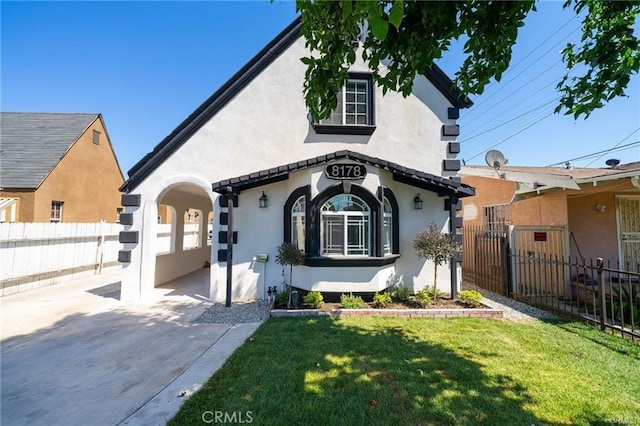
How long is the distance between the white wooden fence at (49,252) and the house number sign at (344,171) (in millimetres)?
10661

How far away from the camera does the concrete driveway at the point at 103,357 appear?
11.2ft

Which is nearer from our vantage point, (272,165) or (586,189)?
(586,189)

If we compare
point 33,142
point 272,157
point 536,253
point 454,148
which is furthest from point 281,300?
point 33,142

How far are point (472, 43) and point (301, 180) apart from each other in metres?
5.32

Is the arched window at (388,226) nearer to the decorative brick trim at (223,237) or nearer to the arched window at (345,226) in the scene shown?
the arched window at (345,226)

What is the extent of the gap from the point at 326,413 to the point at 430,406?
133cm

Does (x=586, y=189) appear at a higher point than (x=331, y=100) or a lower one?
lower

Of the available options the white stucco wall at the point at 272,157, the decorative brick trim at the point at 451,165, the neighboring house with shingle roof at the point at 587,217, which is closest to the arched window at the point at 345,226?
the white stucco wall at the point at 272,157

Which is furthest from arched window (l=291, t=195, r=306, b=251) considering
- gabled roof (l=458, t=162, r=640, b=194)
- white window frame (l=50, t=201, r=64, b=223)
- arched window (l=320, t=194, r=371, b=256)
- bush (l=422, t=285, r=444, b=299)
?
white window frame (l=50, t=201, r=64, b=223)

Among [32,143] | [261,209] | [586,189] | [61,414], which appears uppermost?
[32,143]

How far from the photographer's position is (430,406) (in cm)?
334

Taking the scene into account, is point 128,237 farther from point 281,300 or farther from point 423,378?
point 423,378

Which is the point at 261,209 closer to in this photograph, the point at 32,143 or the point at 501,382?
the point at 501,382

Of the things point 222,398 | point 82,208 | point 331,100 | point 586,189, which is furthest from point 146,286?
point 82,208
